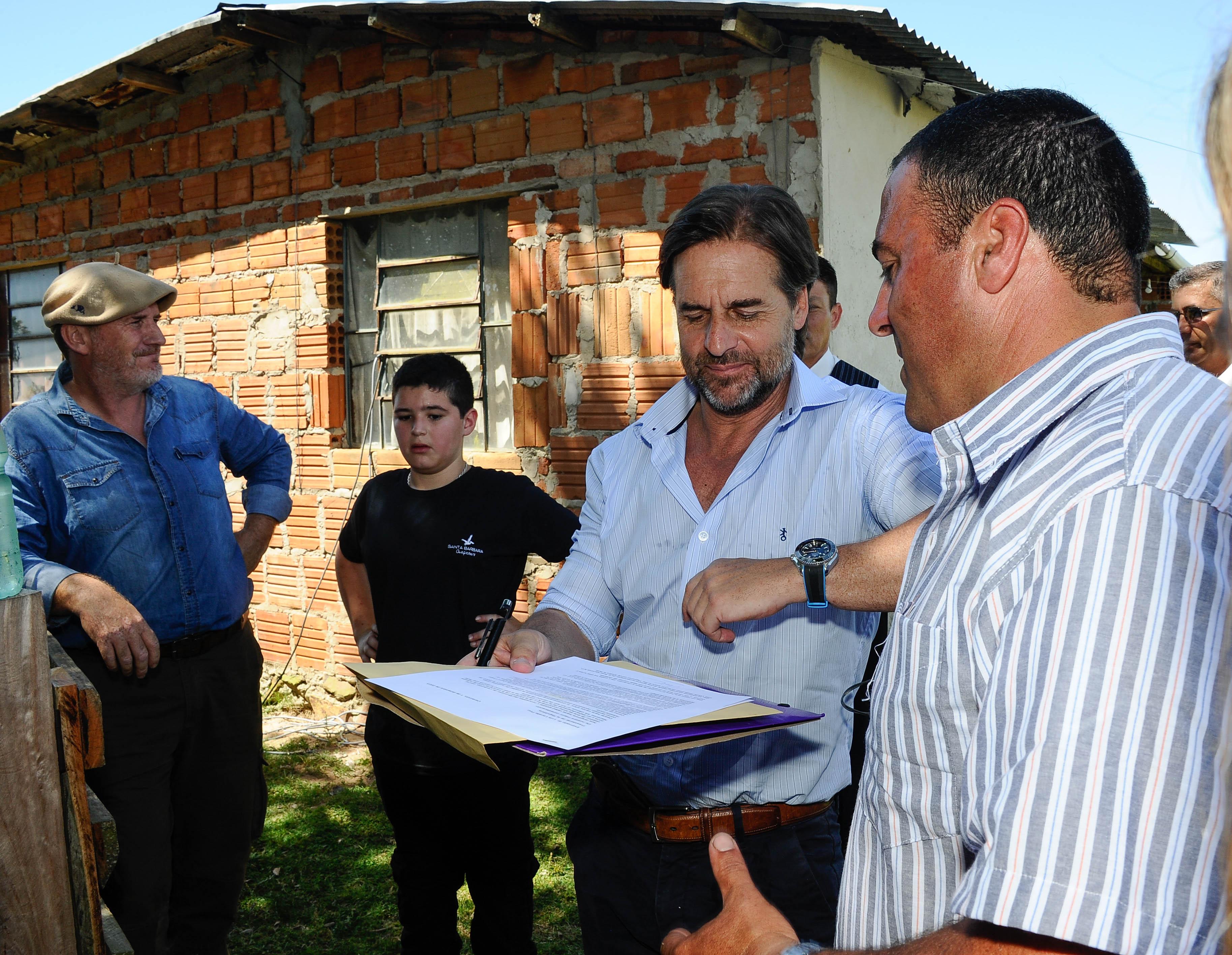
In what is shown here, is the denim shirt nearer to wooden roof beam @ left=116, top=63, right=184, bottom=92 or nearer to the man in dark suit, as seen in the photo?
the man in dark suit

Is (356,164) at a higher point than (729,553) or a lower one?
higher

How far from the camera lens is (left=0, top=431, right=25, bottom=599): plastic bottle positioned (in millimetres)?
1703

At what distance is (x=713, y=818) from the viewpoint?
1939 mm

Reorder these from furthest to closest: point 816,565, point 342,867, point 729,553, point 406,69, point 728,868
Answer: point 406,69 → point 342,867 → point 729,553 → point 816,565 → point 728,868

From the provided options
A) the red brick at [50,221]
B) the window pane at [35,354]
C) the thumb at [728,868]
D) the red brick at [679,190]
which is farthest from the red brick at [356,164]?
the thumb at [728,868]

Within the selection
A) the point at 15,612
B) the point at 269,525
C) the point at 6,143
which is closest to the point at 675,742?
the point at 15,612

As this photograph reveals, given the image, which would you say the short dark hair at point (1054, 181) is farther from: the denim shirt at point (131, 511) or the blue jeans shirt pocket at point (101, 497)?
the blue jeans shirt pocket at point (101, 497)

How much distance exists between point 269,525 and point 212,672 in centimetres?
73

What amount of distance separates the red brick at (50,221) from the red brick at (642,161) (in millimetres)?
4505

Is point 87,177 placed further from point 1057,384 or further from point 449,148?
point 1057,384

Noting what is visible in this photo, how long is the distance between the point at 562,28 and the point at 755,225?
2.74m

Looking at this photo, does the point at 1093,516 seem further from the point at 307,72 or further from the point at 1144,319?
the point at 307,72

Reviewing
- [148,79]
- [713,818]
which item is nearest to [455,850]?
[713,818]

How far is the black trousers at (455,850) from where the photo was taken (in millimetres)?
3105
